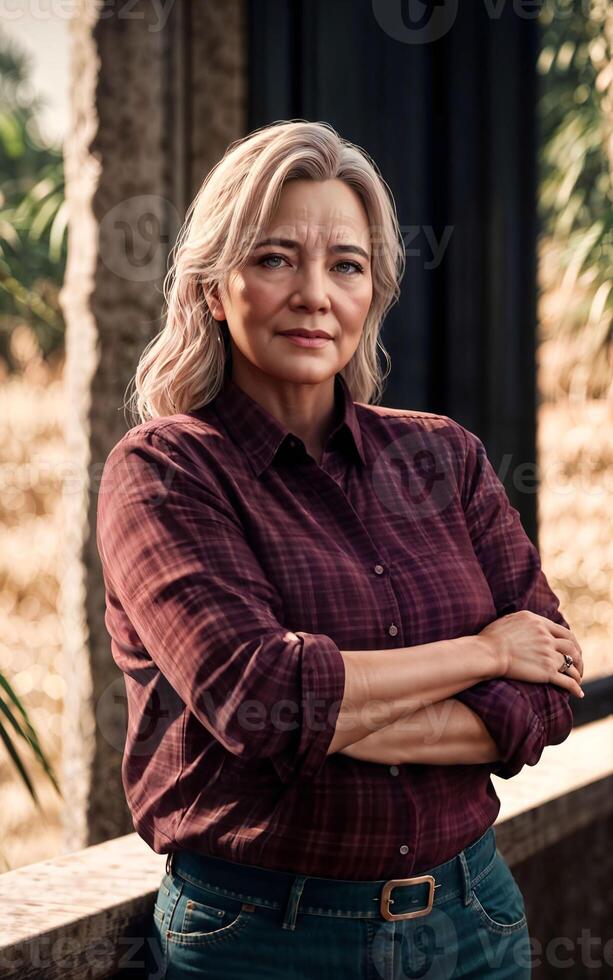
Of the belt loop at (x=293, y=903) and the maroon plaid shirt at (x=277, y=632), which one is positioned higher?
the maroon plaid shirt at (x=277, y=632)

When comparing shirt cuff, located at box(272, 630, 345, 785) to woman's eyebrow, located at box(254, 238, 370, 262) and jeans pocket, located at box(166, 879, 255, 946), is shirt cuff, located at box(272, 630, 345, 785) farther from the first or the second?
woman's eyebrow, located at box(254, 238, 370, 262)

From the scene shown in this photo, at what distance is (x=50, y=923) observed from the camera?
1363mm

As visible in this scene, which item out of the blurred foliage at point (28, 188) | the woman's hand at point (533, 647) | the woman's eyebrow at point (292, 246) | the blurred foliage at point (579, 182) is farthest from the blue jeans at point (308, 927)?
the blurred foliage at point (579, 182)

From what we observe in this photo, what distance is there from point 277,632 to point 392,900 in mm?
323

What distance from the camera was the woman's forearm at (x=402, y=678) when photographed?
118cm

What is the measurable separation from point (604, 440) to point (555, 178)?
25.7 inches

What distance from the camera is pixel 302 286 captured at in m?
1.31

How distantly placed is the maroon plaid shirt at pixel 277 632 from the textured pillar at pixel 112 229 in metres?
0.86

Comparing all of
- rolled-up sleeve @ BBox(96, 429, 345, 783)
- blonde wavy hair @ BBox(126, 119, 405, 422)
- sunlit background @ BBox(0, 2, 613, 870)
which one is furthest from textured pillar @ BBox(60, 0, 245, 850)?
rolled-up sleeve @ BBox(96, 429, 345, 783)

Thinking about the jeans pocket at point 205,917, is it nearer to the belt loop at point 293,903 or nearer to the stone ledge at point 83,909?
the belt loop at point 293,903

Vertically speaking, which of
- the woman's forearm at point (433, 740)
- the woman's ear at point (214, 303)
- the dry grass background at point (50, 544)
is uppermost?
the woman's ear at point (214, 303)

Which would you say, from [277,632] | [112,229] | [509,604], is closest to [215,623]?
[277,632]

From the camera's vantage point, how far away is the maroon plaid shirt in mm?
1154

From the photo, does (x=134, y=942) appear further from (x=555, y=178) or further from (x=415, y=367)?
(x=555, y=178)
